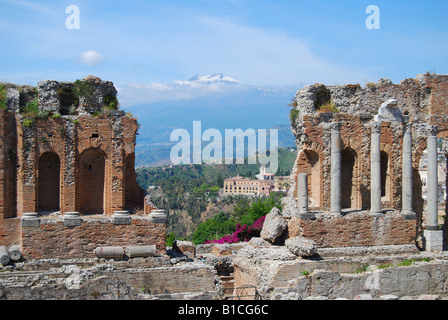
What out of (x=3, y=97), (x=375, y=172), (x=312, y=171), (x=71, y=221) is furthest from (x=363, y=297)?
(x=3, y=97)

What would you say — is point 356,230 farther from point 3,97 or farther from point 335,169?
point 3,97

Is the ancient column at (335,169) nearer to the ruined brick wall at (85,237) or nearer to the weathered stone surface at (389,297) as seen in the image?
the weathered stone surface at (389,297)

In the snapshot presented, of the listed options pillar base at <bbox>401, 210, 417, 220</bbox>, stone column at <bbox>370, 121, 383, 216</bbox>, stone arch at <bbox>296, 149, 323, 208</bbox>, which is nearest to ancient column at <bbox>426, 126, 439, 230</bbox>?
pillar base at <bbox>401, 210, 417, 220</bbox>

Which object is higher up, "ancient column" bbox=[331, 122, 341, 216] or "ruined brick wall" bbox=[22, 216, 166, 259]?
"ancient column" bbox=[331, 122, 341, 216]

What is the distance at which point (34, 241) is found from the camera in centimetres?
2138

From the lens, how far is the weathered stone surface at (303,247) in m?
22.5

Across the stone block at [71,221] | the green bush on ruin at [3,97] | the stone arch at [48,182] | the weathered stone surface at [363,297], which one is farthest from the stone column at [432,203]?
the green bush on ruin at [3,97]

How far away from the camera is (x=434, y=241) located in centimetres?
2584

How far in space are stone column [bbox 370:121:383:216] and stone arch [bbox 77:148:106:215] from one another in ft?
38.4

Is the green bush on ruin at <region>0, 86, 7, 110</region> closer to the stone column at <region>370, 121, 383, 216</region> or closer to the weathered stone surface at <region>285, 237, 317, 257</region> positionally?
the weathered stone surface at <region>285, 237, 317, 257</region>

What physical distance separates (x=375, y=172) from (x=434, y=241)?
4341 millimetres

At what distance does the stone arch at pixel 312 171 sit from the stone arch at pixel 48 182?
1061cm

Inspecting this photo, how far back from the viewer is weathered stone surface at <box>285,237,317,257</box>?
22516 mm

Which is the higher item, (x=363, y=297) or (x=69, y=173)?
(x=69, y=173)
